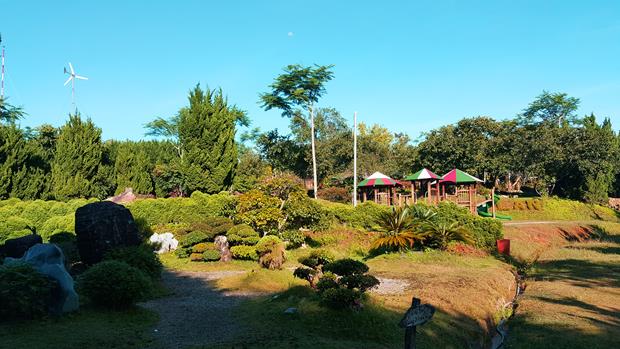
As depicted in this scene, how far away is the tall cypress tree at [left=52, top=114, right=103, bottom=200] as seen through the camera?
29234 millimetres

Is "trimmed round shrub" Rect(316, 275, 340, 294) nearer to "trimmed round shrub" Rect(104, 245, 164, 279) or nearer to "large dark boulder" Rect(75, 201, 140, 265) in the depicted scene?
"trimmed round shrub" Rect(104, 245, 164, 279)

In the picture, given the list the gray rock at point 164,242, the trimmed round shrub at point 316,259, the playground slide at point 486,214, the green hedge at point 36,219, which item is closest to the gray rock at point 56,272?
the trimmed round shrub at point 316,259

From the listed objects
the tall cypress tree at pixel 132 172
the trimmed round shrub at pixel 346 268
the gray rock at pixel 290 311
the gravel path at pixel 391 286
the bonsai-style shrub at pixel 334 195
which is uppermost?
the tall cypress tree at pixel 132 172

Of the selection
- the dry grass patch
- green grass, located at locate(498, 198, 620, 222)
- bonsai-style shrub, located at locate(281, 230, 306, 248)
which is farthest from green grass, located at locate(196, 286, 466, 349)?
green grass, located at locate(498, 198, 620, 222)

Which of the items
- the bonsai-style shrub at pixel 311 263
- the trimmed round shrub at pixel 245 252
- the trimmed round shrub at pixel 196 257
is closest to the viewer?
the bonsai-style shrub at pixel 311 263

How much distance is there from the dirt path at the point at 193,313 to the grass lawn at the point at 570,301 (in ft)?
15.1

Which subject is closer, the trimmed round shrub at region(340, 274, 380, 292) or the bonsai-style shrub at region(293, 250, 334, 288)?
the trimmed round shrub at region(340, 274, 380, 292)

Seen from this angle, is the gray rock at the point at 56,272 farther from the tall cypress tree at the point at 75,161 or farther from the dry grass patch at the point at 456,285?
the tall cypress tree at the point at 75,161

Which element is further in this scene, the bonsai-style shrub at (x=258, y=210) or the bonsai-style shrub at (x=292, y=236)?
the bonsai-style shrub at (x=292, y=236)

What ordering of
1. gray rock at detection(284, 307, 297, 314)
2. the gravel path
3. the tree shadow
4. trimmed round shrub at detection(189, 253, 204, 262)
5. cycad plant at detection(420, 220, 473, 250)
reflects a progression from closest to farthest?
gray rock at detection(284, 307, 297, 314) → the gravel path → the tree shadow → trimmed round shrub at detection(189, 253, 204, 262) → cycad plant at detection(420, 220, 473, 250)

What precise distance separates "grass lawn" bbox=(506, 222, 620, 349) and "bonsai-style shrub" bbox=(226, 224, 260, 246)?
8007mm

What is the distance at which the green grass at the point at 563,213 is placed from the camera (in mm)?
30672

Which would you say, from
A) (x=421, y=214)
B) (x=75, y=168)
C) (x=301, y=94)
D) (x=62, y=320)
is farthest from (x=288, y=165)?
(x=62, y=320)

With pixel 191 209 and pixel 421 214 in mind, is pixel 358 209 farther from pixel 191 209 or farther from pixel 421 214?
pixel 191 209
